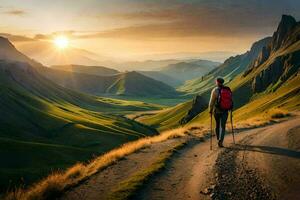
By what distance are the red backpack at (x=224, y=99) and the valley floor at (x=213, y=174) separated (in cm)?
228

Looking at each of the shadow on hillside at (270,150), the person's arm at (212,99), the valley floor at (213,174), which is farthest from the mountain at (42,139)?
the shadow on hillside at (270,150)

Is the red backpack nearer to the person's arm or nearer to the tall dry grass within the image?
the person's arm

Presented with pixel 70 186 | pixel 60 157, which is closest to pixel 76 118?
pixel 60 157

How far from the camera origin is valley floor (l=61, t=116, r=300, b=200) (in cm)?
1366

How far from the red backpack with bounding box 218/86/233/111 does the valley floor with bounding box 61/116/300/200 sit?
A: 2.28m

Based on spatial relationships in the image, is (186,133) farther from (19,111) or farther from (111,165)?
(19,111)

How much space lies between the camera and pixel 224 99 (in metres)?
23.0

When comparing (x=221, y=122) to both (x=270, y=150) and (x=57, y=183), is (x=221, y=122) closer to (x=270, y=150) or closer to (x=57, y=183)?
(x=270, y=150)

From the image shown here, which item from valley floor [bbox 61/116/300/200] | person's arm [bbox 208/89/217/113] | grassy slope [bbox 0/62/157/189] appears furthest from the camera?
grassy slope [bbox 0/62/157/189]

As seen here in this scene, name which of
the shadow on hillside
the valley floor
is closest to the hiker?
the shadow on hillside

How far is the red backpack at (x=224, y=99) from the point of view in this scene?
23.0m

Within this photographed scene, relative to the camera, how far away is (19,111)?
180 meters

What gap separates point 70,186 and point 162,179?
12.0ft

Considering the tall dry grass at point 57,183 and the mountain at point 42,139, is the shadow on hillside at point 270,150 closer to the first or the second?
the tall dry grass at point 57,183
